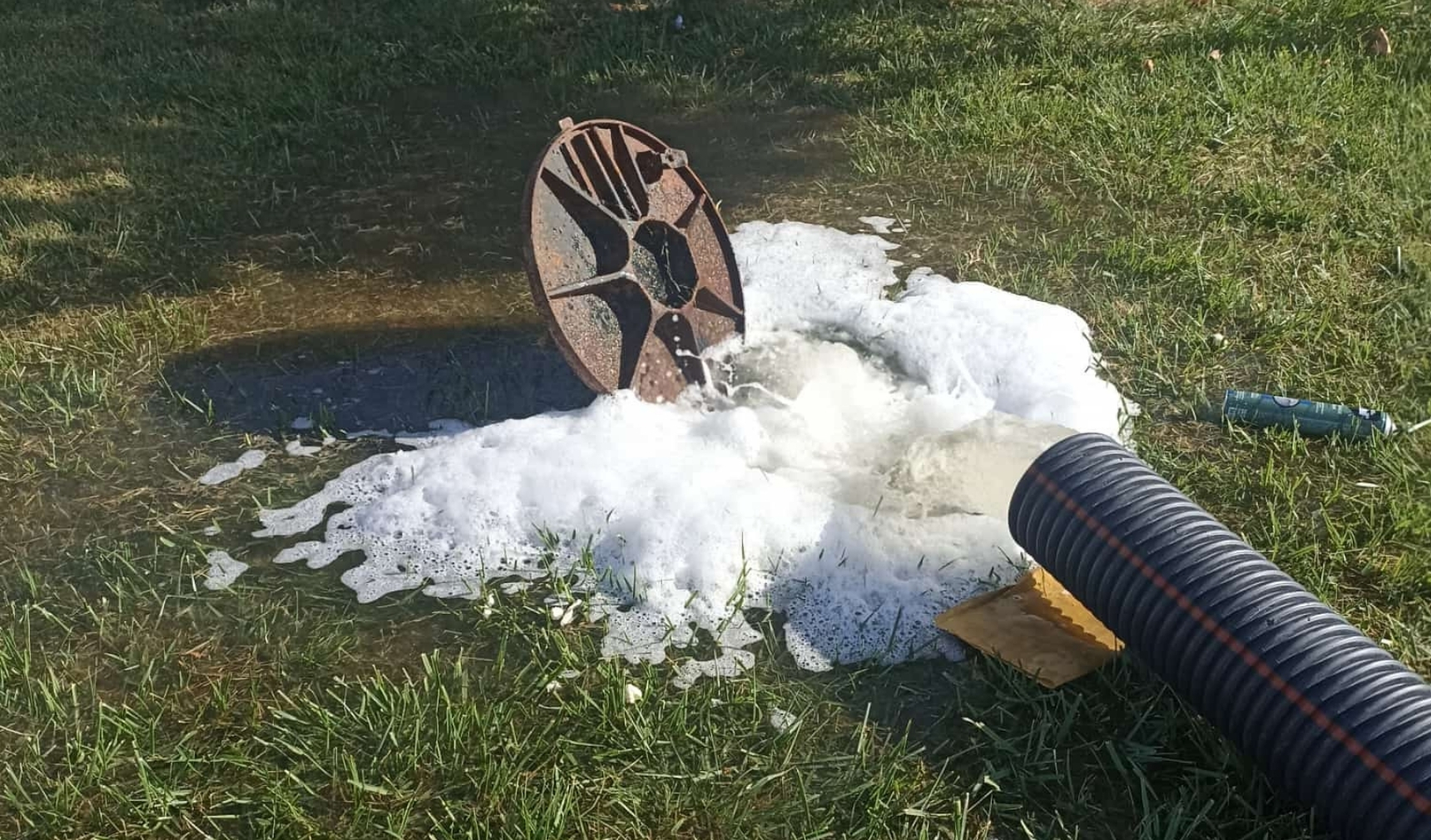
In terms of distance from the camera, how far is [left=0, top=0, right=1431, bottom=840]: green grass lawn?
8.18 ft

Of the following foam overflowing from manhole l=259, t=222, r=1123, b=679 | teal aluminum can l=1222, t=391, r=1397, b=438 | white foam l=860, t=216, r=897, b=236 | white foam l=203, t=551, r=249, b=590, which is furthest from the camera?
white foam l=860, t=216, r=897, b=236

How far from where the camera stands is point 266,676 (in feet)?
9.14

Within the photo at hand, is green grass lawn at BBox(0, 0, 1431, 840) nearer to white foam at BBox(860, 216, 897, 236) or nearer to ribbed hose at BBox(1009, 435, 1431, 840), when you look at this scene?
white foam at BBox(860, 216, 897, 236)

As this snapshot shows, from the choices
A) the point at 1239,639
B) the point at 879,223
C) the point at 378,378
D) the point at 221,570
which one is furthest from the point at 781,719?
the point at 879,223

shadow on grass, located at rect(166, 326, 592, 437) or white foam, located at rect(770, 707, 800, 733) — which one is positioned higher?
shadow on grass, located at rect(166, 326, 592, 437)

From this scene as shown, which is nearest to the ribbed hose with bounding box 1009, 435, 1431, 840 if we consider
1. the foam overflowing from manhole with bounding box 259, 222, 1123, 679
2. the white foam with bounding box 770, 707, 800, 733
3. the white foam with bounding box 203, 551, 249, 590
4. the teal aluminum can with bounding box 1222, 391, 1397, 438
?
the foam overflowing from manhole with bounding box 259, 222, 1123, 679

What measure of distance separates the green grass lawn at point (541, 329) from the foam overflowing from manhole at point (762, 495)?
16 centimetres

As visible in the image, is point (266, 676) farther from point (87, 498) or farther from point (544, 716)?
point (87, 498)

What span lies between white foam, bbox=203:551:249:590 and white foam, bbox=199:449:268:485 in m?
0.35

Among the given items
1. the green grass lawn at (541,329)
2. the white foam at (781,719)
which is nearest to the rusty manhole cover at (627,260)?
the green grass lawn at (541,329)

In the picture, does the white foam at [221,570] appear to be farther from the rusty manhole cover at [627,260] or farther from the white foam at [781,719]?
the white foam at [781,719]

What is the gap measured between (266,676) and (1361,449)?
306cm

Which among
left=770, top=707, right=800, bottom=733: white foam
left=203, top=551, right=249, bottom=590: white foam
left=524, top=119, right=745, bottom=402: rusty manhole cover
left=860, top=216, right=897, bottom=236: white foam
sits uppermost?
left=524, top=119, right=745, bottom=402: rusty manhole cover

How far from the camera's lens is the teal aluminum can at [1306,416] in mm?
3455
